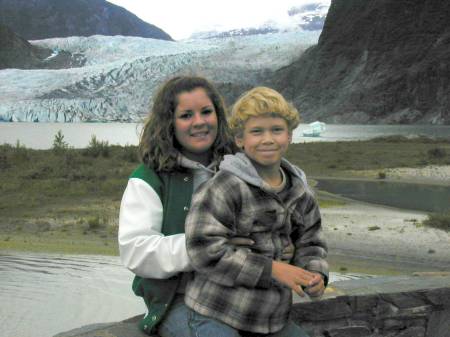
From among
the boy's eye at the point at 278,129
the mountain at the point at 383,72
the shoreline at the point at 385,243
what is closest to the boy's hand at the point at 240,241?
the boy's eye at the point at 278,129

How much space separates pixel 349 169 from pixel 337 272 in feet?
38.6

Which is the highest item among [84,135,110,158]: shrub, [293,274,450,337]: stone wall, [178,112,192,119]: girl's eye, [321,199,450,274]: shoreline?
[178,112,192,119]: girl's eye

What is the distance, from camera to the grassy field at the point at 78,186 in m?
8.04

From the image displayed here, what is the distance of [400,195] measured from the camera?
41.0ft

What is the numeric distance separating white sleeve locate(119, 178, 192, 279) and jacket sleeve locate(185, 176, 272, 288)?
8 centimetres

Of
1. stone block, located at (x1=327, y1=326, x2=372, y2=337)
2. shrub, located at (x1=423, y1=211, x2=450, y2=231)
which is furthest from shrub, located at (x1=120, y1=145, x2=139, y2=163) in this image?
stone block, located at (x1=327, y1=326, x2=372, y2=337)

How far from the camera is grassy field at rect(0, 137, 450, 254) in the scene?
8.04m

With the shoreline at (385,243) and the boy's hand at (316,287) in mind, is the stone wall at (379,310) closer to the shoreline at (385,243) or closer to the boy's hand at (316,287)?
the boy's hand at (316,287)

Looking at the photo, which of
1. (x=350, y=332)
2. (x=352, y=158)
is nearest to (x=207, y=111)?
(x=350, y=332)

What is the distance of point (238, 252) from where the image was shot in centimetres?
197

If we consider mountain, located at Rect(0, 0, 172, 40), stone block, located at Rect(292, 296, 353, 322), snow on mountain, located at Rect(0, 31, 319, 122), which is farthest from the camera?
mountain, located at Rect(0, 0, 172, 40)

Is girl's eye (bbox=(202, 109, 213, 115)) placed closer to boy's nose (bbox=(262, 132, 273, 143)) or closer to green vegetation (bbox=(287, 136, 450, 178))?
boy's nose (bbox=(262, 132, 273, 143))

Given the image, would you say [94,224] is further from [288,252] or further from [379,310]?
[288,252]

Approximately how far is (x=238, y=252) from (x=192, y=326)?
284mm
